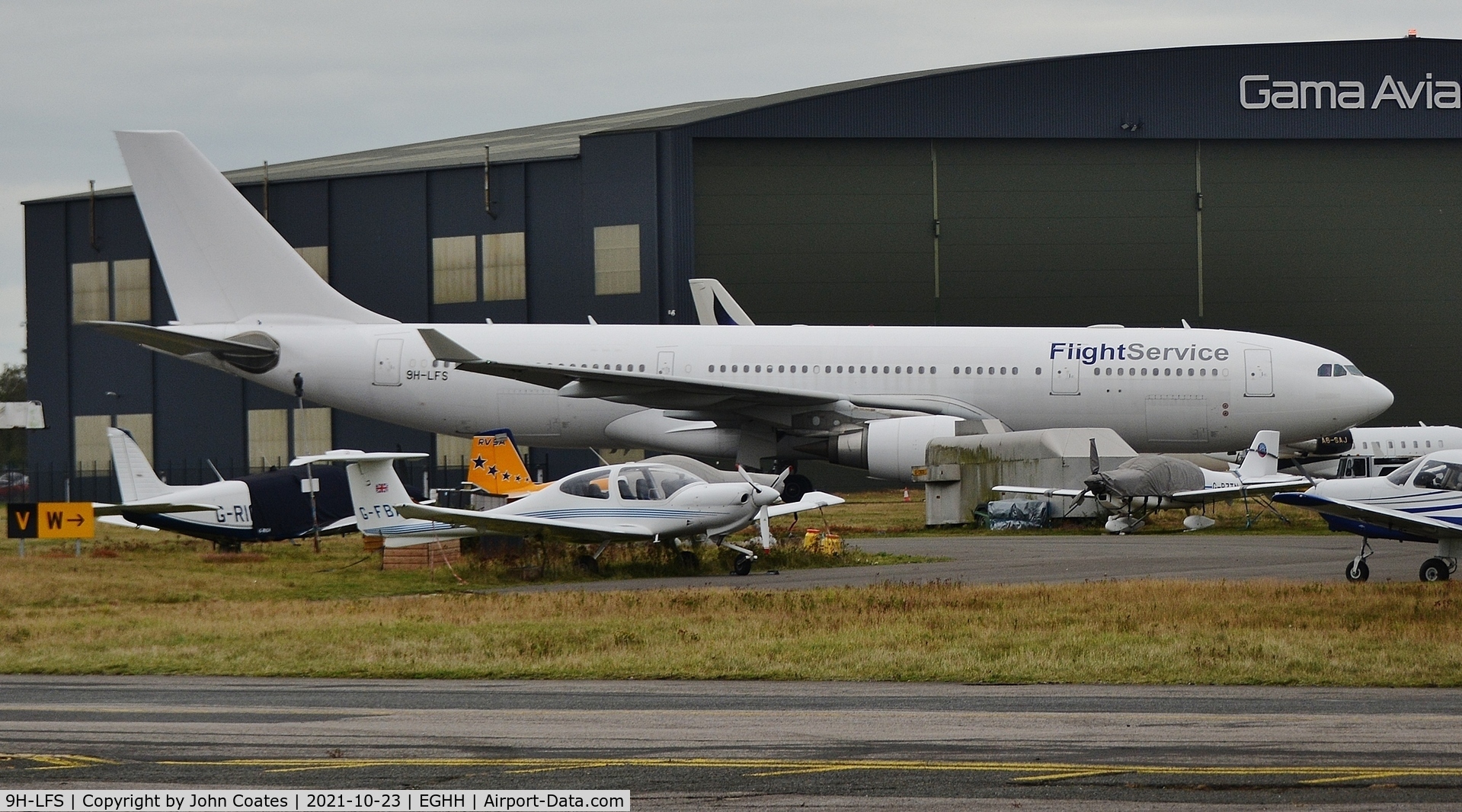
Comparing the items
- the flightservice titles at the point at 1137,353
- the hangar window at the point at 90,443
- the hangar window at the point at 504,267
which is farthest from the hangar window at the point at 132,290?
the flightservice titles at the point at 1137,353

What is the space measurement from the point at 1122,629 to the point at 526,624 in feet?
18.7

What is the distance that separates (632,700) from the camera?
1181cm

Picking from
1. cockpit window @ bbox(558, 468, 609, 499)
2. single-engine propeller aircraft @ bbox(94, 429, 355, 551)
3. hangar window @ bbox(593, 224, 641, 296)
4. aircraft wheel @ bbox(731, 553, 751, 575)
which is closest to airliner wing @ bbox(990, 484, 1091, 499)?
aircraft wheel @ bbox(731, 553, 751, 575)

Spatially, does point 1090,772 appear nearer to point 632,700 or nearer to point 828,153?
point 632,700

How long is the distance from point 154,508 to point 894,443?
14.0m

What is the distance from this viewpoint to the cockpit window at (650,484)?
22.0 m

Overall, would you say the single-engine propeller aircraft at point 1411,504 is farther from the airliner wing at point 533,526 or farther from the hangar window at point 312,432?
the hangar window at point 312,432

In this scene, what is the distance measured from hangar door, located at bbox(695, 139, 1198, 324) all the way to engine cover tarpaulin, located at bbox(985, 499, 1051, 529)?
67.2ft

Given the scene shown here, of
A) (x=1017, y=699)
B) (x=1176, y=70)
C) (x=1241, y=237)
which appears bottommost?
(x=1017, y=699)

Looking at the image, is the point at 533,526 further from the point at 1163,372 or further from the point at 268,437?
the point at 268,437

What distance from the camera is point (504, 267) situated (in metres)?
52.8

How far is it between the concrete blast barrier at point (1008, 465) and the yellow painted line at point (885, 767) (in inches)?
851

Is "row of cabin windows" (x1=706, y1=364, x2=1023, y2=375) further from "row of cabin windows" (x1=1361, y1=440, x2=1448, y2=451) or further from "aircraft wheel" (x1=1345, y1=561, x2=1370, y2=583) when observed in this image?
"aircraft wheel" (x1=1345, y1=561, x2=1370, y2=583)

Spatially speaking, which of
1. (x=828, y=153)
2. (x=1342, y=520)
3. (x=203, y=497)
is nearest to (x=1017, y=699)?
(x=1342, y=520)
